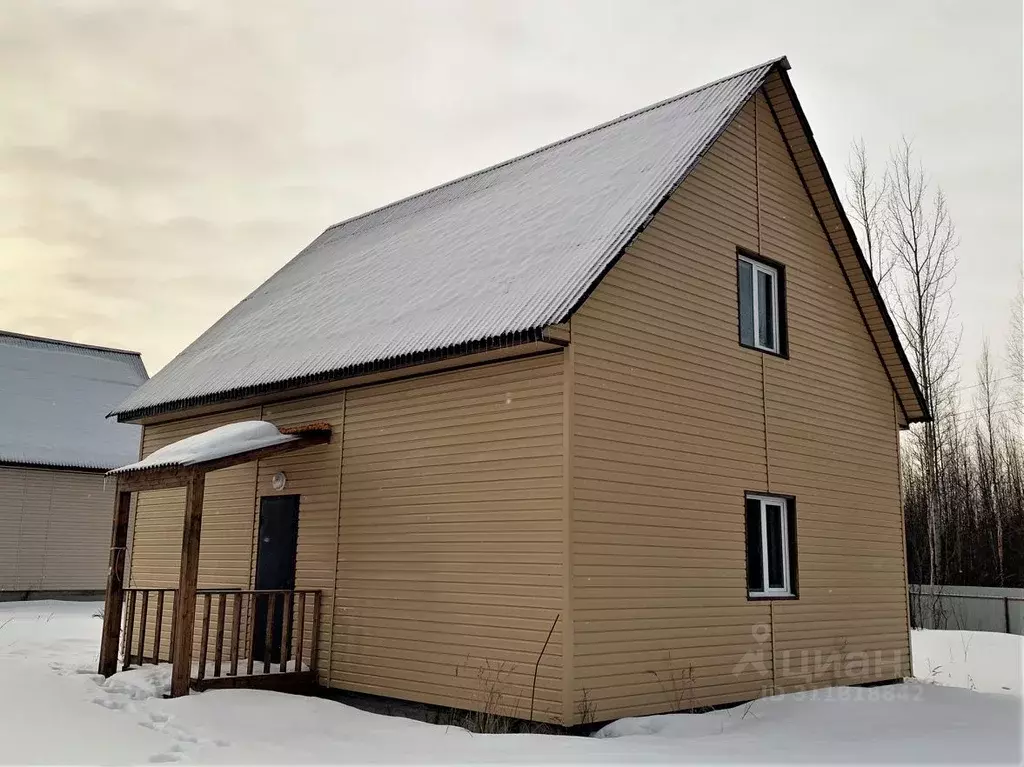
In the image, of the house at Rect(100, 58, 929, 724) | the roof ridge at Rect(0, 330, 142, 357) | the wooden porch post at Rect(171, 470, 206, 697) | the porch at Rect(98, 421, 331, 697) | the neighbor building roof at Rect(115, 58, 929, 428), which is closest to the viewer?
the house at Rect(100, 58, 929, 724)

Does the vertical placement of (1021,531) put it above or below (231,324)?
below

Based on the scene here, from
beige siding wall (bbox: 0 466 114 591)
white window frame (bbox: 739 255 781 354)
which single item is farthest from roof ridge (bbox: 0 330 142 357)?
white window frame (bbox: 739 255 781 354)

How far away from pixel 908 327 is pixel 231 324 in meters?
19.0

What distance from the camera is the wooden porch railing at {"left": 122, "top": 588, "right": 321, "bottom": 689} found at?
32.2 feet

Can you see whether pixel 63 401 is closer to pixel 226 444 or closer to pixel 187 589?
pixel 226 444

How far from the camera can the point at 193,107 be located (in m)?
15.0

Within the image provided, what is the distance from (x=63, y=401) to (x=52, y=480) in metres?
3.29

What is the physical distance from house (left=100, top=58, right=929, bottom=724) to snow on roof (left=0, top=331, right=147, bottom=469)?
418 inches

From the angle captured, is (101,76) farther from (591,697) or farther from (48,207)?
(591,697)

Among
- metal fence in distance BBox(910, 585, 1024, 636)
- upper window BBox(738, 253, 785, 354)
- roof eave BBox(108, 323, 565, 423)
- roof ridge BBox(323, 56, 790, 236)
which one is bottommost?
metal fence in distance BBox(910, 585, 1024, 636)

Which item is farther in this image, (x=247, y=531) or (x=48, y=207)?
(x=48, y=207)

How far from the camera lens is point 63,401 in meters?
25.2

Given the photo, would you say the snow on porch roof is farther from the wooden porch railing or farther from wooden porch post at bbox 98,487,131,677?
the wooden porch railing

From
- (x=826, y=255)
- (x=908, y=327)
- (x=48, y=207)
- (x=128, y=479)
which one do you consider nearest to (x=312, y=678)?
(x=128, y=479)
